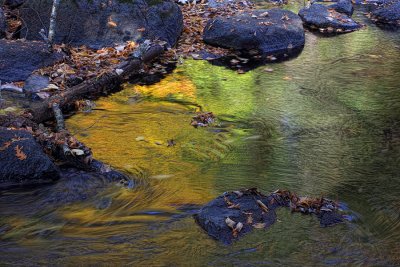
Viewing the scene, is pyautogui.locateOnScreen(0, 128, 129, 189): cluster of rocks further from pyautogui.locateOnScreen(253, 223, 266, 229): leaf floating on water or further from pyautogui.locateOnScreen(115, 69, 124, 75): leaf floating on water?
pyautogui.locateOnScreen(115, 69, 124, 75): leaf floating on water

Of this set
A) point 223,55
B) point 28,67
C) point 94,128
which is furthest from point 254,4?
point 94,128

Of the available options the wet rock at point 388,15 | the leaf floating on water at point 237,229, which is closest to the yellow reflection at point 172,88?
the leaf floating on water at point 237,229

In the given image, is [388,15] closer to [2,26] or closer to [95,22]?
[95,22]

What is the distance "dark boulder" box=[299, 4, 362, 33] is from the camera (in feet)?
42.9

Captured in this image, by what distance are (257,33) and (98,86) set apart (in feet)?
13.4

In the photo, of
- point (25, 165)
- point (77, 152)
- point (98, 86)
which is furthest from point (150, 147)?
point (98, 86)

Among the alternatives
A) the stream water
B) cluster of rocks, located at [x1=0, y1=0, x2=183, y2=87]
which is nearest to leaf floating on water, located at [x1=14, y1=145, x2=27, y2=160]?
the stream water

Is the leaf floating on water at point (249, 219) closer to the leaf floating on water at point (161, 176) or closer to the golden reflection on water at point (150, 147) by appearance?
the golden reflection on water at point (150, 147)

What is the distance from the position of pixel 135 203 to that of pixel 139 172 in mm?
681

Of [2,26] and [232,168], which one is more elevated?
[232,168]

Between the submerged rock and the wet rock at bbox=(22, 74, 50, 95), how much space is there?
420cm

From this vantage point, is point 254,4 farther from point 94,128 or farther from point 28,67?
point 94,128

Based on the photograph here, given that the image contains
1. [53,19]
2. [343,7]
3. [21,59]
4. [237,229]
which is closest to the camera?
[237,229]

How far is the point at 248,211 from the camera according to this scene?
194 inches
